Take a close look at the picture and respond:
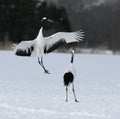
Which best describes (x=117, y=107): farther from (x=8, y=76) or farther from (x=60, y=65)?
(x=60, y=65)

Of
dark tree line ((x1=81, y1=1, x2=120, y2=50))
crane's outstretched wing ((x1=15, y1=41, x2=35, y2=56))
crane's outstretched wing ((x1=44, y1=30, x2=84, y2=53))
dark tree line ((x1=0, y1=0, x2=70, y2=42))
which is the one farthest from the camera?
dark tree line ((x1=81, y1=1, x2=120, y2=50))

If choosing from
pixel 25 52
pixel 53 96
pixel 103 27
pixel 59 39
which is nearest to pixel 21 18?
pixel 103 27

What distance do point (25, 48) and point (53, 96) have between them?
2.84ft

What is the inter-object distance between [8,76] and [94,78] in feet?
4.84

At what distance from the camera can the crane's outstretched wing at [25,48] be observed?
734cm

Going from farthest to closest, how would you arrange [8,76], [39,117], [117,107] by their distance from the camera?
[8,76] → [117,107] → [39,117]

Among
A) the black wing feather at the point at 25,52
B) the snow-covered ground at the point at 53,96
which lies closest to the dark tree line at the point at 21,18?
the snow-covered ground at the point at 53,96

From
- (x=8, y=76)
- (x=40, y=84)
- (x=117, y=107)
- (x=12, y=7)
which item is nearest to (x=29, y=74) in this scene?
(x=8, y=76)

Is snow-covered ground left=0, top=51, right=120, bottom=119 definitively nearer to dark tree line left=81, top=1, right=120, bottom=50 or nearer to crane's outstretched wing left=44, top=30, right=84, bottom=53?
crane's outstretched wing left=44, top=30, right=84, bottom=53

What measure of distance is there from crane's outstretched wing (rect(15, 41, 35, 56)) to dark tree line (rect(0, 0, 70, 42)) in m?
16.7

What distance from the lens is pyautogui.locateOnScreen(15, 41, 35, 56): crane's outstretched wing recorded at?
7.34 meters

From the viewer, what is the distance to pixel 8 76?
30.7ft

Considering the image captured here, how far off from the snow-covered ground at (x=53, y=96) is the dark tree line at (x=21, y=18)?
14.2m

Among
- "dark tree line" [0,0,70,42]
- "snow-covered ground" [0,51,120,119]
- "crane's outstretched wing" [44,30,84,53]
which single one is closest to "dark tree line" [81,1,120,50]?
"dark tree line" [0,0,70,42]
